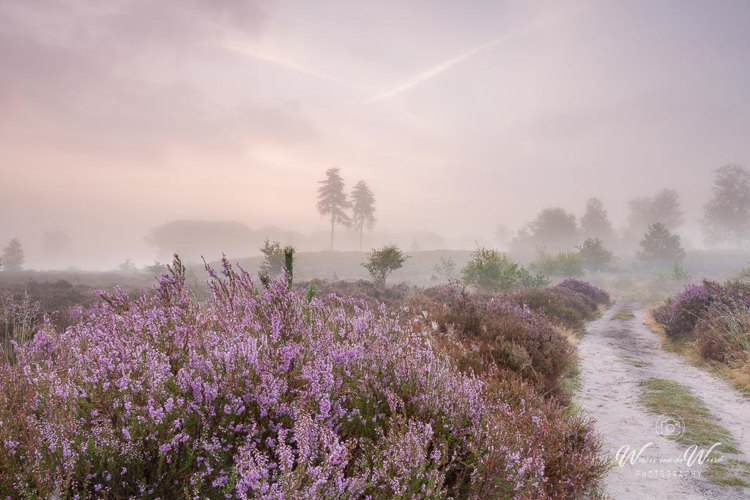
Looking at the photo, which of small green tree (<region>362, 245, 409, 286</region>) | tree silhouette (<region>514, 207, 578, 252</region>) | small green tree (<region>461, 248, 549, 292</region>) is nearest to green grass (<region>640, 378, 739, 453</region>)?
small green tree (<region>461, 248, 549, 292</region>)

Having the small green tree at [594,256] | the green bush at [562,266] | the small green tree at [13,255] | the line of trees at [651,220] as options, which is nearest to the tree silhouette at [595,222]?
the line of trees at [651,220]

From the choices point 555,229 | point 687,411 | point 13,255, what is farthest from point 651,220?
point 13,255

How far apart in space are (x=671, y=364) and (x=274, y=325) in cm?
973

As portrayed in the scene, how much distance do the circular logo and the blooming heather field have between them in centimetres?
170

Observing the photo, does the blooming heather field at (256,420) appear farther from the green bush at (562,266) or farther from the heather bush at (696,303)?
the green bush at (562,266)

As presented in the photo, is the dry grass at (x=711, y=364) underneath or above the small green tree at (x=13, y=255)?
underneath

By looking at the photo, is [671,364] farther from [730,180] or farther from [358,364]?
[730,180]

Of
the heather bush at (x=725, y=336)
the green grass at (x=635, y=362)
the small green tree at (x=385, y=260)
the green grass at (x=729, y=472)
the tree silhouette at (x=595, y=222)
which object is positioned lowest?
the green grass at (x=635, y=362)

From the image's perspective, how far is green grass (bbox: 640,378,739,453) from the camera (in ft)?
15.5

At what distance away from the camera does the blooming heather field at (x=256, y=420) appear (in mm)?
1859

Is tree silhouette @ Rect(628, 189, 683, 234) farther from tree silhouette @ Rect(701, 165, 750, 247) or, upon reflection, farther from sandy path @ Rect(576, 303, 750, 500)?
sandy path @ Rect(576, 303, 750, 500)

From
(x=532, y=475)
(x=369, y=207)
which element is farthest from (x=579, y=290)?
(x=369, y=207)

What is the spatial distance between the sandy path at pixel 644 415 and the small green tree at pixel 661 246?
48.0m

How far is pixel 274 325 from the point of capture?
2965mm
